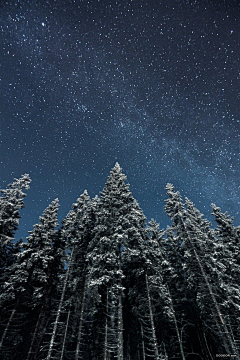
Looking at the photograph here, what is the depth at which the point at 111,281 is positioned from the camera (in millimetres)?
14578

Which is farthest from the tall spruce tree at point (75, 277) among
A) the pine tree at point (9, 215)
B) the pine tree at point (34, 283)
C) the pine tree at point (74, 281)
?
the pine tree at point (9, 215)

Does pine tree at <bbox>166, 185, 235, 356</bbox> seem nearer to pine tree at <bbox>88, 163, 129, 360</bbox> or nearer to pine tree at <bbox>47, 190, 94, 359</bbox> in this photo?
pine tree at <bbox>88, 163, 129, 360</bbox>

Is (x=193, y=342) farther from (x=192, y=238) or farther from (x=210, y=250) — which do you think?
(x=192, y=238)

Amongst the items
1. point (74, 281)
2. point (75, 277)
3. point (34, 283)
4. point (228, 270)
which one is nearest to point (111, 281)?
point (74, 281)

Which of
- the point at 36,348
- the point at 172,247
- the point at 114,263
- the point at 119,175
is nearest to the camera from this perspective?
the point at 114,263

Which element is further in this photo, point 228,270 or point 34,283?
point 228,270

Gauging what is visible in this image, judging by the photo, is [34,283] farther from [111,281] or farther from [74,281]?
[111,281]

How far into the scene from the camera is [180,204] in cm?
2161

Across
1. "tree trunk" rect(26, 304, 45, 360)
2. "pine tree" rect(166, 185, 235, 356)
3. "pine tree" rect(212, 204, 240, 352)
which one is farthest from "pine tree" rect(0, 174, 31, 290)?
"pine tree" rect(212, 204, 240, 352)

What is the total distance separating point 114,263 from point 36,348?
10323 millimetres

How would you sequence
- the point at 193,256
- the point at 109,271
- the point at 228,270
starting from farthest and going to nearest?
1. the point at 228,270
2. the point at 193,256
3. the point at 109,271

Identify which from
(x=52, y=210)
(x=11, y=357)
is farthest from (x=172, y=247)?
(x=11, y=357)

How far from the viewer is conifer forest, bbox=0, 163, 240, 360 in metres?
15.4

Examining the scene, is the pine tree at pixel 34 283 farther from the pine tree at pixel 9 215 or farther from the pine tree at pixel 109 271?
the pine tree at pixel 109 271
